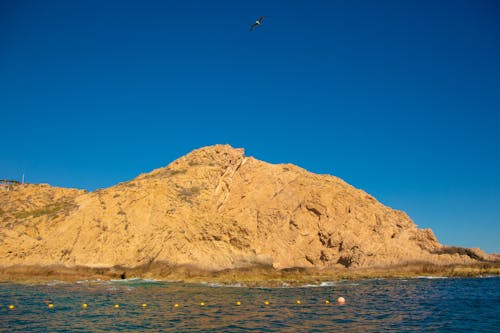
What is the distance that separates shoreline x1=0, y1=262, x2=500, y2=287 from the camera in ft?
156

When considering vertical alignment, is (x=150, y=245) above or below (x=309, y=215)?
below

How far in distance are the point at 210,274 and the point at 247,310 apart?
25.5 meters

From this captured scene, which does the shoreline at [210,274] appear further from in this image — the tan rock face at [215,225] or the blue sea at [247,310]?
the blue sea at [247,310]

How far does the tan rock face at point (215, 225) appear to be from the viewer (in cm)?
5194

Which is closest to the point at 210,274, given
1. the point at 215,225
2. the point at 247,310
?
the point at 215,225

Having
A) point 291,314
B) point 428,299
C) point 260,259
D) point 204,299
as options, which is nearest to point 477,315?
point 428,299

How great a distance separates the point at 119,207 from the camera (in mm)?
56656

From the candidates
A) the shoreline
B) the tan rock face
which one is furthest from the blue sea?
the tan rock face

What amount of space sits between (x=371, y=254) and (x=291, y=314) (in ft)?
118

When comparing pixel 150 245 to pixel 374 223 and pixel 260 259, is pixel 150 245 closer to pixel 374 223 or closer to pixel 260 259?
pixel 260 259

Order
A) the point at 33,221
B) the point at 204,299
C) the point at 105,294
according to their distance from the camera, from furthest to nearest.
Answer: the point at 33,221 → the point at 105,294 → the point at 204,299

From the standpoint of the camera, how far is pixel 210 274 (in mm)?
50688

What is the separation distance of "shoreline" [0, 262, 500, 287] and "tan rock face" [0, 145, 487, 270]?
0.91 meters

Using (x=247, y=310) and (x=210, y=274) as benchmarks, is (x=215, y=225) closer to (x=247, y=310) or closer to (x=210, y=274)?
(x=210, y=274)
